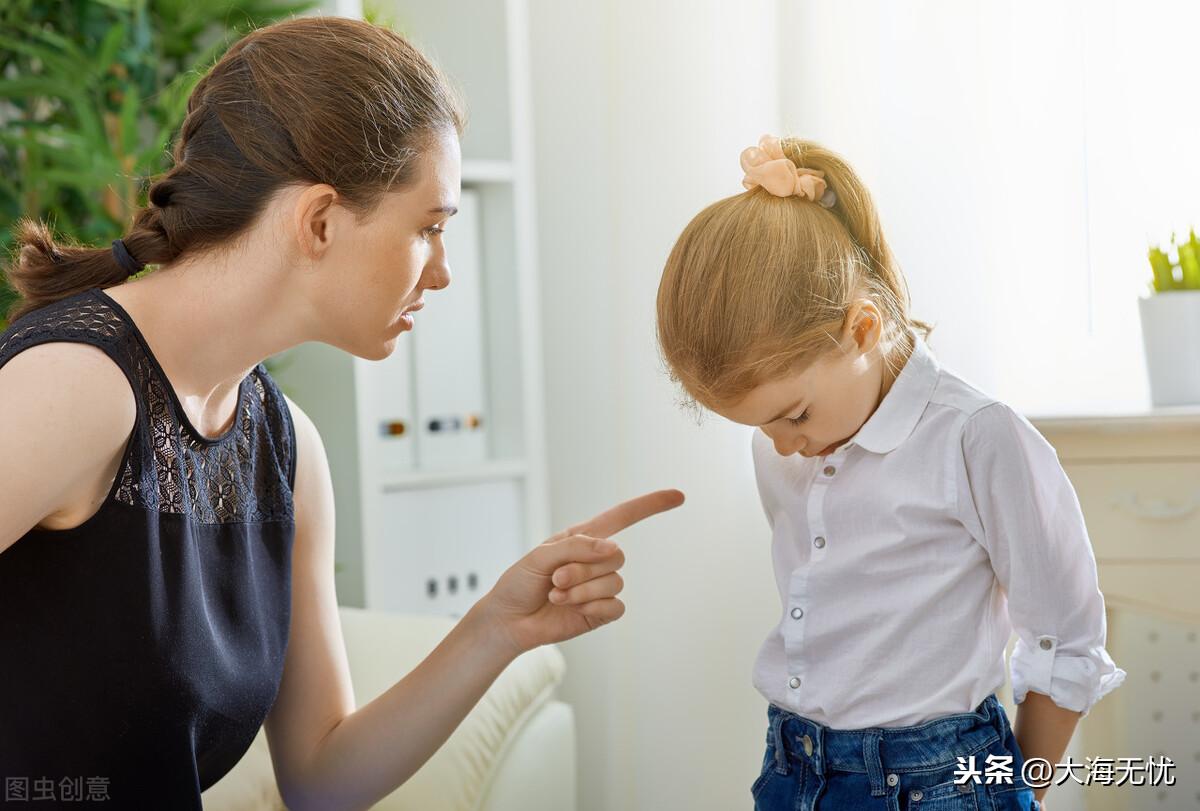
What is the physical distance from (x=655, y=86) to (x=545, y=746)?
1.12 m

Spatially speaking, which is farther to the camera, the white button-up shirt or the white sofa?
the white sofa

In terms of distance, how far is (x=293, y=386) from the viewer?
211 cm

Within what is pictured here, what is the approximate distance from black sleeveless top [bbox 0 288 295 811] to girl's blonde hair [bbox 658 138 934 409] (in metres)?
0.45

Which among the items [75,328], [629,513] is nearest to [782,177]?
[629,513]

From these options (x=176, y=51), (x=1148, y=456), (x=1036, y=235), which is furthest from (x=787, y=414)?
(x=176, y=51)

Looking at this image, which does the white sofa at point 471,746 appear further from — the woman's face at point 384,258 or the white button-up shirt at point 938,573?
the woman's face at point 384,258

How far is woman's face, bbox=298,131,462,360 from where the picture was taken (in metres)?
1.06

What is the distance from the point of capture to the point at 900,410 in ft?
3.63

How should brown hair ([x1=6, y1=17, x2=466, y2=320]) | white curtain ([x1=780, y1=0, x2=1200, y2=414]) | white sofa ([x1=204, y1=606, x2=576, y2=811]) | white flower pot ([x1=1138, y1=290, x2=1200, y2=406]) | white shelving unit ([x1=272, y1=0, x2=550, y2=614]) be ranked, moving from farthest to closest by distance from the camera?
white shelving unit ([x1=272, y1=0, x2=550, y2=614])
white curtain ([x1=780, y1=0, x2=1200, y2=414])
white flower pot ([x1=1138, y1=290, x2=1200, y2=406])
white sofa ([x1=204, y1=606, x2=576, y2=811])
brown hair ([x1=6, y1=17, x2=466, y2=320])

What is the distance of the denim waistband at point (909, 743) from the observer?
3.49ft

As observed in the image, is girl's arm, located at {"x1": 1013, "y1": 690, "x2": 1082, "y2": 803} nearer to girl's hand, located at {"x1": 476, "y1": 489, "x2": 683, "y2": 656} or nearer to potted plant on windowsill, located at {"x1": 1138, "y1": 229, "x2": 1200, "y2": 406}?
girl's hand, located at {"x1": 476, "y1": 489, "x2": 683, "y2": 656}

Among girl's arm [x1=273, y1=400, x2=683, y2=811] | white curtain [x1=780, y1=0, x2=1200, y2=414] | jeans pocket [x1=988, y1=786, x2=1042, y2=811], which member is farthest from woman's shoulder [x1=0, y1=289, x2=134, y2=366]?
white curtain [x1=780, y1=0, x2=1200, y2=414]

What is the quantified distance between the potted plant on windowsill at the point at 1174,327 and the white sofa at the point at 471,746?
36.5 inches

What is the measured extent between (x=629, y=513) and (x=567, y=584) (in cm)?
9
